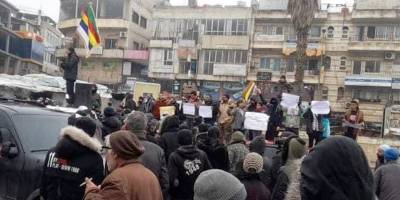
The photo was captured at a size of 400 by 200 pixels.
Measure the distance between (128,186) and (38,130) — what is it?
12.2 feet

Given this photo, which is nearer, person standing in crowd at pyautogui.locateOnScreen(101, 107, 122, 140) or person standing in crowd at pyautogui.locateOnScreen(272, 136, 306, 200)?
person standing in crowd at pyautogui.locateOnScreen(272, 136, 306, 200)

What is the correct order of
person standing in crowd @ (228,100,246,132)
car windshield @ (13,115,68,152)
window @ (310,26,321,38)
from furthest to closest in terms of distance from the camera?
window @ (310,26,321,38), person standing in crowd @ (228,100,246,132), car windshield @ (13,115,68,152)

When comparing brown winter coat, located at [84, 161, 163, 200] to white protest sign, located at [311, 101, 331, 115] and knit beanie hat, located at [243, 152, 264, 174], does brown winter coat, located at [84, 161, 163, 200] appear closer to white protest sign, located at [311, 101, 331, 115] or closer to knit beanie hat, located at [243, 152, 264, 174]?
knit beanie hat, located at [243, 152, 264, 174]

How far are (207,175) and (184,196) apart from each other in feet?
10.3

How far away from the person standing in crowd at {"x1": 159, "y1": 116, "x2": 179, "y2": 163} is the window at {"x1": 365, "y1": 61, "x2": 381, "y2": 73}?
114 feet

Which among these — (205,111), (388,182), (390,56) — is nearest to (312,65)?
(390,56)

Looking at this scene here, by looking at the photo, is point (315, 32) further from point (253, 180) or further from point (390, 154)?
point (253, 180)

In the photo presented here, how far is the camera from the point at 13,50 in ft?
174

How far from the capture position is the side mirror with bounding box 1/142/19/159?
605 centimetres

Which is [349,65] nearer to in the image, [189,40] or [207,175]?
[189,40]

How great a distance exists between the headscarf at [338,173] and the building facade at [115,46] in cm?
4352

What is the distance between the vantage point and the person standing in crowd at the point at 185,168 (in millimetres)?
5738

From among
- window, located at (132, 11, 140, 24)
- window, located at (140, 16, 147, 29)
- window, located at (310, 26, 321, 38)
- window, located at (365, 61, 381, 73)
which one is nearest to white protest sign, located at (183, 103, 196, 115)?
window, located at (365, 61, 381, 73)

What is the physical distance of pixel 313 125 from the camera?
12180 millimetres
